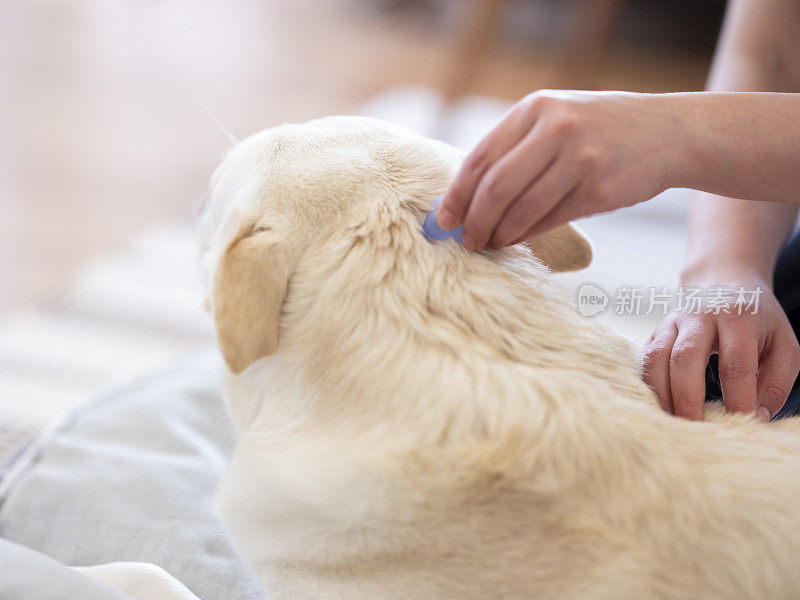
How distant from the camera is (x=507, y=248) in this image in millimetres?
946

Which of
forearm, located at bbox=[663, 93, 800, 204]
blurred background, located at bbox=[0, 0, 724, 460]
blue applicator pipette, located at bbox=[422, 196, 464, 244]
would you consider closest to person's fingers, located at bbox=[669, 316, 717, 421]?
forearm, located at bbox=[663, 93, 800, 204]

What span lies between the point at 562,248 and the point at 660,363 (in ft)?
0.63

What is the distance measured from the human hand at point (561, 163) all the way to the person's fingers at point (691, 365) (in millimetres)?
264

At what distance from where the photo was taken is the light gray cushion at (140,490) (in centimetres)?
127

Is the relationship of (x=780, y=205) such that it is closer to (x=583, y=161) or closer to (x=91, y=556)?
(x=583, y=161)

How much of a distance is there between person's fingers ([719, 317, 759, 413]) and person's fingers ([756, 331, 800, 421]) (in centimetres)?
3

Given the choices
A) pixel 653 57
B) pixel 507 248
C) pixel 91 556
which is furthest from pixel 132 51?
pixel 507 248

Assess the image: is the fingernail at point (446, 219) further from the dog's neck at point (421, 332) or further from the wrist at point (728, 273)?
the wrist at point (728, 273)

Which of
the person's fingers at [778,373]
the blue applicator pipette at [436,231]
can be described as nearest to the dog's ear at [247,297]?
the blue applicator pipette at [436,231]

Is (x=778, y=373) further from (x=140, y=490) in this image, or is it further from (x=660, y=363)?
(x=140, y=490)

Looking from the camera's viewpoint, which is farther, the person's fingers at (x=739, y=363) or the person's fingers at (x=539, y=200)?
the person's fingers at (x=739, y=363)

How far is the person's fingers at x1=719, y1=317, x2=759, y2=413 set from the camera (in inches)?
41.5

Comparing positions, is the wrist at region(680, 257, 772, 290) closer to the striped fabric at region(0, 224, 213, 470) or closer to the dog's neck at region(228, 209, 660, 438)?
the dog's neck at region(228, 209, 660, 438)

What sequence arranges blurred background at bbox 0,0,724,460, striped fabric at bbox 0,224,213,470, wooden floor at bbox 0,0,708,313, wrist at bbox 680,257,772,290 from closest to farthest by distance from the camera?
wrist at bbox 680,257,772,290, striped fabric at bbox 0,224,213,470, blurred background at bbox 0,0,724,460, wooden floor at bbox 0,0,708,313
